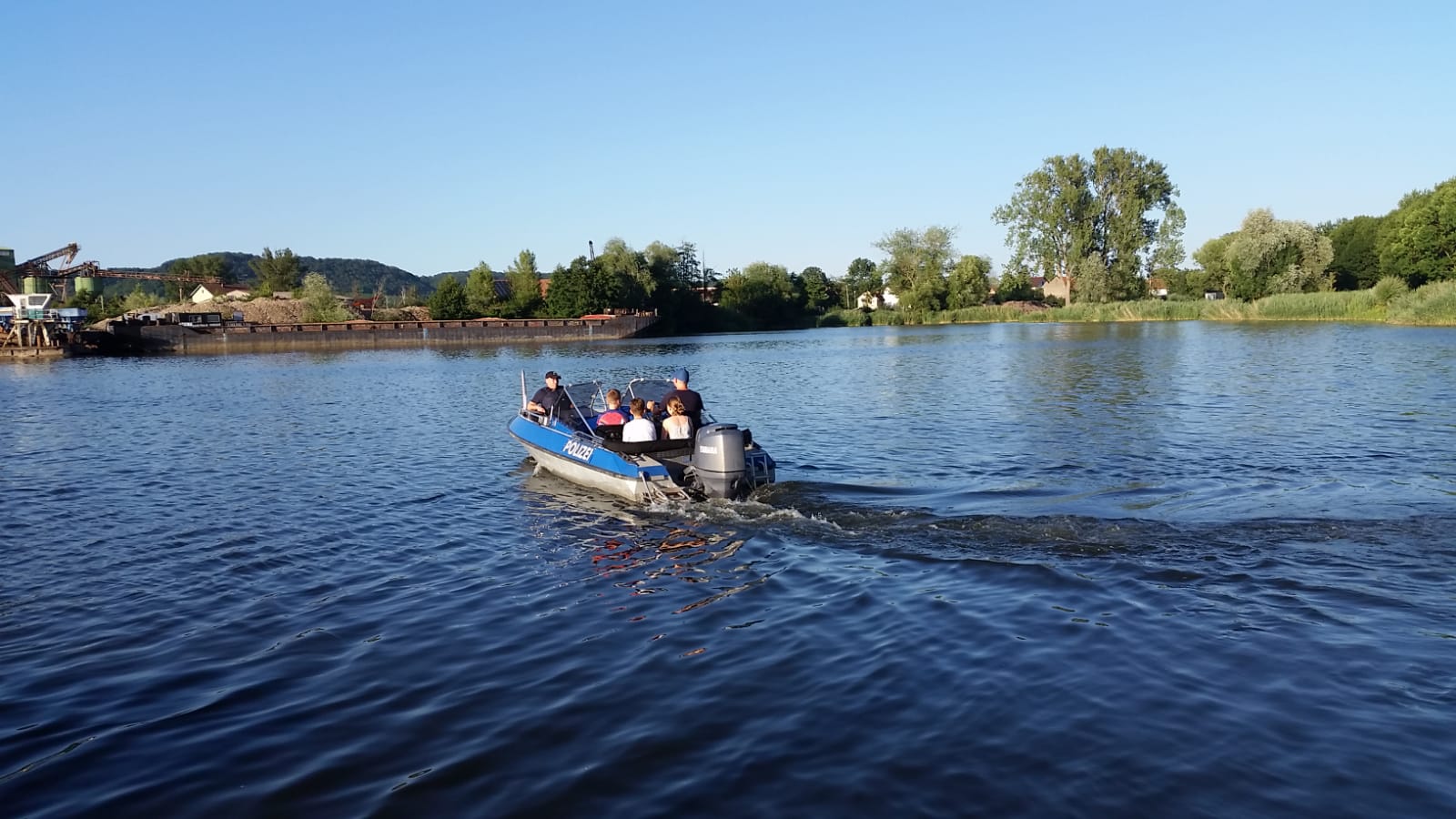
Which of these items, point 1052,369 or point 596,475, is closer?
point 596,475

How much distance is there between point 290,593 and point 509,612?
2553 millimetres

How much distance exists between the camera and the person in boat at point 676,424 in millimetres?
13977

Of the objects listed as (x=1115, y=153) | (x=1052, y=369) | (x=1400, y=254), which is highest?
(x=1115, y=153)

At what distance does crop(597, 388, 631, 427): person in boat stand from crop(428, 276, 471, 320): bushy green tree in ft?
272

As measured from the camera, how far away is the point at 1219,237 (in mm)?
115750

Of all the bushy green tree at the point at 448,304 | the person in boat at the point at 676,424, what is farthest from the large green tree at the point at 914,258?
the person in boat at the point at 676,424

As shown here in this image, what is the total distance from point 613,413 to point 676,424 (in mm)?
1367

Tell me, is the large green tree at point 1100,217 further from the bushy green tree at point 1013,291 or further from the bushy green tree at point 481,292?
the bushy green tree at point 481,292

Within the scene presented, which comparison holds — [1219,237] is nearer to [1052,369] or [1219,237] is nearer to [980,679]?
[1052,369]

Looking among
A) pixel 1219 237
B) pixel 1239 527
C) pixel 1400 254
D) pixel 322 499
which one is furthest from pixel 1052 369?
pixel 1219 237

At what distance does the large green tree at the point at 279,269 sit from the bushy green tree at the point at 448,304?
37.6 meters

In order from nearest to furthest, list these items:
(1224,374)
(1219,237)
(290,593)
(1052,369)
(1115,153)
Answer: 1. (290,593)
2. (1224,374)
3. (1052,369)
4. (1115,153)
5. (1219,237)

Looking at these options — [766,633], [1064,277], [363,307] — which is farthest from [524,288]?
[766,633]

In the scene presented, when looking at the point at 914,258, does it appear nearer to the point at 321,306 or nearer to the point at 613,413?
the point at 321,306
